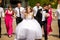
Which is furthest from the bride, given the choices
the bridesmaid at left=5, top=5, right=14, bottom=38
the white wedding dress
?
the bridesmaid at left=5, top=5, right=14, bottom=38

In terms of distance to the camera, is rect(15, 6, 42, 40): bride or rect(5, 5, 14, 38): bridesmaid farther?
rect(5, 5, 14, 38): bridesmaid

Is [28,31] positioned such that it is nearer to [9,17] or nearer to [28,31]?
[28,31]

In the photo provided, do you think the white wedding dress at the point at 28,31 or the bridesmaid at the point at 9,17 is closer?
the white wedding dress at the point at 28,31

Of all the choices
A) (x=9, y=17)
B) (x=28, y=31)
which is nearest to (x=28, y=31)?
(x=28, y=31)

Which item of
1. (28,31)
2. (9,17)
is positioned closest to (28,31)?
(28,31)

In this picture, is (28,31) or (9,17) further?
(9,17)

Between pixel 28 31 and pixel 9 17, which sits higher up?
pixel 9 17

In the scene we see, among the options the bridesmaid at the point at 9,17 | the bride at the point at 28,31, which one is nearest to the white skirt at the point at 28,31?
the bride at the point at 28,31

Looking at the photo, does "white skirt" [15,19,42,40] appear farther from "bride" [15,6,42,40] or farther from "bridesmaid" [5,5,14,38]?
"bridesmaid" [5,5,14,38]

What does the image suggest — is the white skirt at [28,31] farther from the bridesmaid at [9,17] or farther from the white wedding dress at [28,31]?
the bridesmaid at [9,17]

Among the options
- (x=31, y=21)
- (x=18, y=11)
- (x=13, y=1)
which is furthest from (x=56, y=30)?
(x=13, y=1)

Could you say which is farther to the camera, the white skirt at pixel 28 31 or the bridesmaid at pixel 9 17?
the bridesmaid at pixel 9 17

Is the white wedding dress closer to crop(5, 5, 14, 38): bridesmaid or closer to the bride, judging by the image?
the bride

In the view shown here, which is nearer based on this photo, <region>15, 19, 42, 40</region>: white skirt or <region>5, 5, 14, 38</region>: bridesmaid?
<region>15, 19, 42, 40</region>: white skirt
